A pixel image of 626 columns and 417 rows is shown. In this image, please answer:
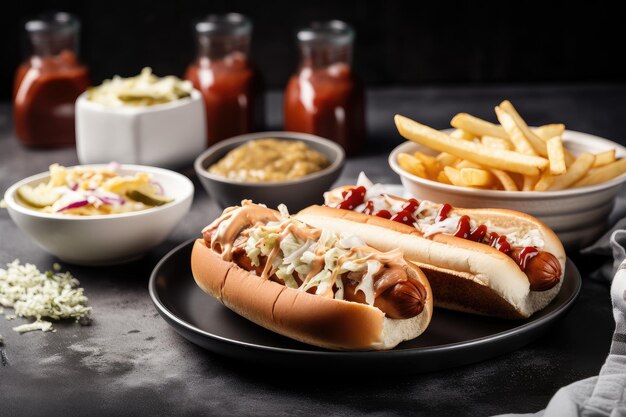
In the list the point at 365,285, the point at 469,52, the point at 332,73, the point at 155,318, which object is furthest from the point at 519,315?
the point at 469,52

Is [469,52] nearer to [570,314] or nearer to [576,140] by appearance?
[576,140]

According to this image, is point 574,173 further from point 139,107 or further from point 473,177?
point 139,107

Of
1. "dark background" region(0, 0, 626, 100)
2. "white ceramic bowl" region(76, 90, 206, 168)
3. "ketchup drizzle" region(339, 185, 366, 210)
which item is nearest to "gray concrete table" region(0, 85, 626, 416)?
"ketchup drizzle" region(339, 185, 366, 210)

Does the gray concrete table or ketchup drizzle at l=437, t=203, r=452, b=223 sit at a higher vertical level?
ketchup drizzle at l=437, t=203, r=452, b=223

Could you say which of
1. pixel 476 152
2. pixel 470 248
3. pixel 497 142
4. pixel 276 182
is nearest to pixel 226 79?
pixel 276 182

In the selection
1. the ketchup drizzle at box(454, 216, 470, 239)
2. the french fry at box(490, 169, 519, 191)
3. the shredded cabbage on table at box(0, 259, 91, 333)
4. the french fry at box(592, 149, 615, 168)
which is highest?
the french fry at box(592, 149, 615, 168)

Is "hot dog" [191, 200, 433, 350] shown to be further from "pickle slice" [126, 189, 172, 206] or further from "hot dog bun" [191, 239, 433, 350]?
"pickle slice" [126, 189, 172, 206]

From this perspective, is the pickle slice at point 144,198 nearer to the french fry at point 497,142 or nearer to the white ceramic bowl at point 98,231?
the white ceramic bowl at point 98,231

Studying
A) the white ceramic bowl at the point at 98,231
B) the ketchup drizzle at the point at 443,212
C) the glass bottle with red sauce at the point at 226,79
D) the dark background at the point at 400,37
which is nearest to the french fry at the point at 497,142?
the ketchup drizzle at the point at 443,212
